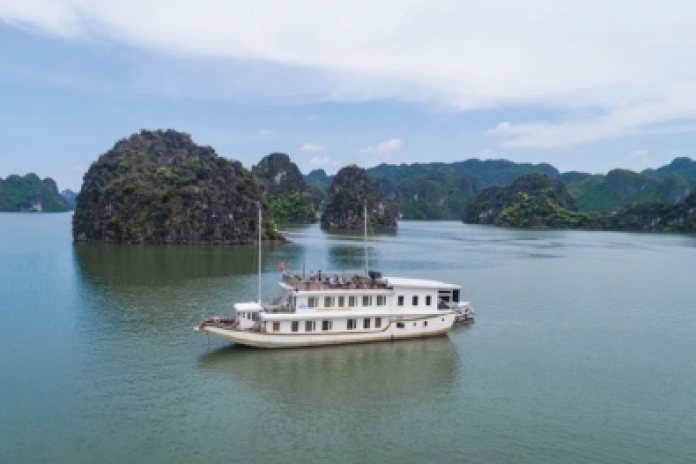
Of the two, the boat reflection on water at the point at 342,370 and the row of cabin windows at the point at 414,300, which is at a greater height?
the row of cabin windows at the point at 414,300

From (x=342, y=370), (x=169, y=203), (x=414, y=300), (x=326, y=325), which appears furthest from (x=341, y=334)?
(x=169, y=203)

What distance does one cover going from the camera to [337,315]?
37594 mm

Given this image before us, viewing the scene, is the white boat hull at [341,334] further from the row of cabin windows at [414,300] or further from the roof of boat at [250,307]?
the roof of boat at [250,307]

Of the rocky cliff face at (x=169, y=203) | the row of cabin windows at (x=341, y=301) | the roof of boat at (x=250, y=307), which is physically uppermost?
the rocky cliff face at (x=169, y=203)

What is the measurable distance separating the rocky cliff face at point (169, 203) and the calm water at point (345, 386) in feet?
194

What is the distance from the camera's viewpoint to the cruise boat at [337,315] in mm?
36719

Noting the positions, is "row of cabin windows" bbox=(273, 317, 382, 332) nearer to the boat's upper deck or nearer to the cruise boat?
the cruise boat

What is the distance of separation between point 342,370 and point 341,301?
6.12 m

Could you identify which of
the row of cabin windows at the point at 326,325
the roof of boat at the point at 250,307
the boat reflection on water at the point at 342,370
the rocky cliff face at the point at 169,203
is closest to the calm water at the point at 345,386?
the boat reflection on water at the point at 342,370

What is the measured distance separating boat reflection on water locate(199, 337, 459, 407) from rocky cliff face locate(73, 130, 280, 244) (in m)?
87.9

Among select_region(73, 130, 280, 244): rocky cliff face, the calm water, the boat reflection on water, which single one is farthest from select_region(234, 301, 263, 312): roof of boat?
select_region(73, 130, 280, 244): rocky cliff face

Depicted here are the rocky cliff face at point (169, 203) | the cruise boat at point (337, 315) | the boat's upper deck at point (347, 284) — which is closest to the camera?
the cruise boat at point (337, 315)

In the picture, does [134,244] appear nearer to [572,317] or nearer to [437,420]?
[572,317]

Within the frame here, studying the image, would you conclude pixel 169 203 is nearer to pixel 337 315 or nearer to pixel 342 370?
pixel 337 315
